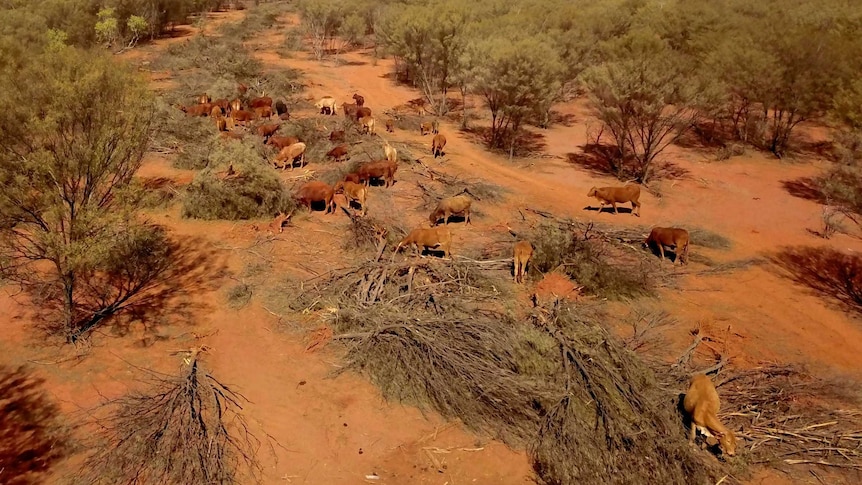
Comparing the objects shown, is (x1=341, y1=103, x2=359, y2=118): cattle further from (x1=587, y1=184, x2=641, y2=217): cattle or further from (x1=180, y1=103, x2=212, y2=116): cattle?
(x1=587, y1=184, x2=641, y2=217): cattle

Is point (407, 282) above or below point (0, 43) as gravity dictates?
below

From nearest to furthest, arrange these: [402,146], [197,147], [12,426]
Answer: [12,426]
[197,147]
[402,146]

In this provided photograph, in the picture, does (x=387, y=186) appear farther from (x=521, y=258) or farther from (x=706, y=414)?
(x=706, y=414)

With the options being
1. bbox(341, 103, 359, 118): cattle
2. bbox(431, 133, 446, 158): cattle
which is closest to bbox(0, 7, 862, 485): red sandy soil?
bbox(431, 133, 446, 158): cattle

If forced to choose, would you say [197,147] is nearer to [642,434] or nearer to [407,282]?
[407,282]

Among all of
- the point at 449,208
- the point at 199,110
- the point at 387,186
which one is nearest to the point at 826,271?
the point at 449,208

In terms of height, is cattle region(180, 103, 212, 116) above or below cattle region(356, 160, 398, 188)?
above

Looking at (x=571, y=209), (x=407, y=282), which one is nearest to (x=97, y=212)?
(x=407, y=282)
